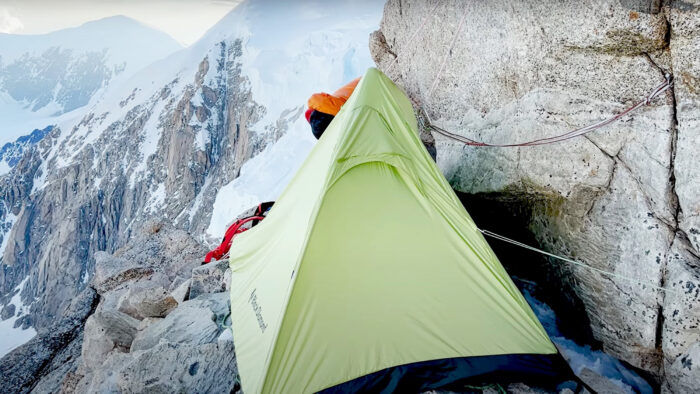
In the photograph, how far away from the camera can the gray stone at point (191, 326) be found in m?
4.46

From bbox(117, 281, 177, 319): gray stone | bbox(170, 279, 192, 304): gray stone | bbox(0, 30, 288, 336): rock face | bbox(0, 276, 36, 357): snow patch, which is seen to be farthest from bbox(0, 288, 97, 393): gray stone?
bbox(0, 276, 36, 357): snow patch

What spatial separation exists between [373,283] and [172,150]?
8933cm

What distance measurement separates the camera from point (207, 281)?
20.4ft

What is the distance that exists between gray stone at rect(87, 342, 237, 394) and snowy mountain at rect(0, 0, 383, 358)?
53366 mm

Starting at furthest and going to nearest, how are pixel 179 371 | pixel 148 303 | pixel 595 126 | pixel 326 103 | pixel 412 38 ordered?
pixel 412 38 → pixel 326 103 → pixel 148 303 → pixel 595 126 → pixel 179 371

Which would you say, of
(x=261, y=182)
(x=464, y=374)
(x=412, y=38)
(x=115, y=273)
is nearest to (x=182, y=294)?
(x=115, y=273)

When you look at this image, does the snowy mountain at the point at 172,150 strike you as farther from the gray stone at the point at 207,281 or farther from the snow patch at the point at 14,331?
the gray stone at the point at 207,281

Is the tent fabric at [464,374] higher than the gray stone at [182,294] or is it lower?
higher

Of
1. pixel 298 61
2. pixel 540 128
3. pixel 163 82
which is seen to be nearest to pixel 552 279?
pixel 540 128

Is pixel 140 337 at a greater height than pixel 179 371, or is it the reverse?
pixel 179 371

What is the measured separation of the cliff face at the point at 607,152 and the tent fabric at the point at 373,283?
103 cm

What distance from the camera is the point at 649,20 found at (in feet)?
10.7

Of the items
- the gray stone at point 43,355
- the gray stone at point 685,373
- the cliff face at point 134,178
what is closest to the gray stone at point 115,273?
the gray stone at point 43,355

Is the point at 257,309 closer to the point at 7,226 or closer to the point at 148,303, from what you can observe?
the point at 148,303
